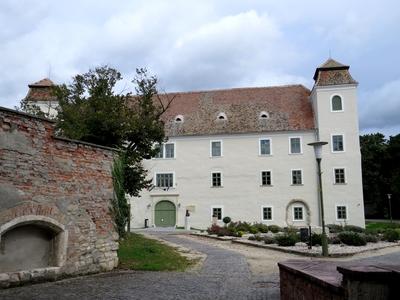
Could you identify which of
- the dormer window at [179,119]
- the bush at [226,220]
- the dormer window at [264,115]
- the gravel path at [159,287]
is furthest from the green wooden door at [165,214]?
the gravel path at [159,287]

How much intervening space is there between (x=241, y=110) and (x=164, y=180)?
1048 centimetres

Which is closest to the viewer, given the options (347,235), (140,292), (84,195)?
(140,292)

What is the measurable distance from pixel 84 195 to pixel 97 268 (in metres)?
2.14

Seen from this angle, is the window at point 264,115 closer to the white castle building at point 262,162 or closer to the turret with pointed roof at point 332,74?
the white castle building at point 262,162

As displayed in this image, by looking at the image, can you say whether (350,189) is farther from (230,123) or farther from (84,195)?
(84,195)

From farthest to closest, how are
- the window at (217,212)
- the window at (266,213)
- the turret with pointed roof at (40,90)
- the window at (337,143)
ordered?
1. the window at (217,212)
2. the window at (266,213)
3. the window at (337,143)
4. the turret with pointed roof at (40,90)

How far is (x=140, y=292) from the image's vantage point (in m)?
9.71

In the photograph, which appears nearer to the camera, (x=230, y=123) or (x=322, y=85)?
(x=322, y=85)

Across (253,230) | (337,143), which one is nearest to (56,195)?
(253,230)

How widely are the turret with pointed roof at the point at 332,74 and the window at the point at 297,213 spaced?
11.7 metres

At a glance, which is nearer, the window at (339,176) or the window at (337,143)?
the window at (339,176)

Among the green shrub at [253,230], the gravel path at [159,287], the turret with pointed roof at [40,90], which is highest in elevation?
the turret with pointed roof at [40,90]

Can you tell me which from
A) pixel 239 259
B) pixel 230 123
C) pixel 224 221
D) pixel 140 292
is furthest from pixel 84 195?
pixel 230 123

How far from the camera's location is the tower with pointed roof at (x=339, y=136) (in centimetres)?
4109
